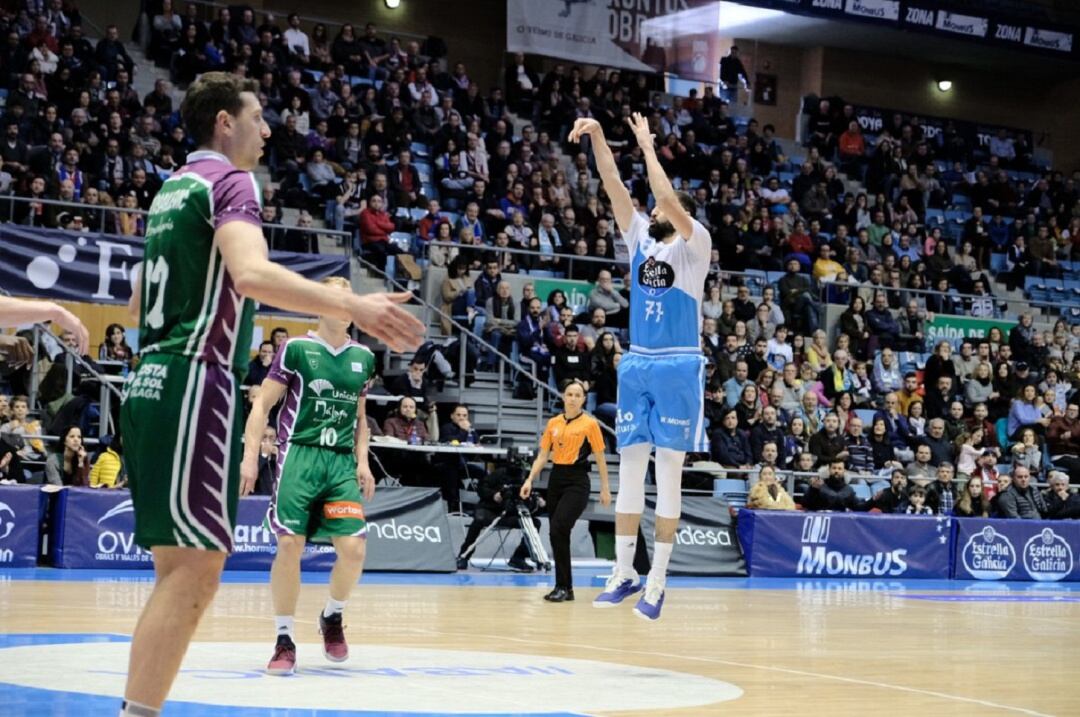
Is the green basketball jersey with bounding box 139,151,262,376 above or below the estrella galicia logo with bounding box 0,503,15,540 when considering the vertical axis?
above

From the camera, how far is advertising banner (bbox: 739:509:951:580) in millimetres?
20219

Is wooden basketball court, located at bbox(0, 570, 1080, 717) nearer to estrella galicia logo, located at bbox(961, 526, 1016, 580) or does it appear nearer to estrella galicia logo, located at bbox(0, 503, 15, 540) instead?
estrella galicia logo, located at bbox(0, 503, 15, 540)

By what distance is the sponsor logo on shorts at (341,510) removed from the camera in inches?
341

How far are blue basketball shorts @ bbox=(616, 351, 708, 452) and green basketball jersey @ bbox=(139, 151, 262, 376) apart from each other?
5372 mm

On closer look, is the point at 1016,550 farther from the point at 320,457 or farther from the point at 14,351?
the point at 320,457

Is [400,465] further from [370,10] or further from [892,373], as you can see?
[370,10]

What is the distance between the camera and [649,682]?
26.9ft

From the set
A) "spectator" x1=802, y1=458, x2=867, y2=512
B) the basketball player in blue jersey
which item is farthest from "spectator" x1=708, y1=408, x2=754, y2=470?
the basketball player in blue jersey

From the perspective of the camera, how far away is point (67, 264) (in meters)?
19.1

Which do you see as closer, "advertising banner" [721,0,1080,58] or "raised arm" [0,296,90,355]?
"raised arm" [0,296,90,355]

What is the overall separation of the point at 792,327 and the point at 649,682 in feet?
60.6

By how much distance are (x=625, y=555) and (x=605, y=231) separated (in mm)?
16159

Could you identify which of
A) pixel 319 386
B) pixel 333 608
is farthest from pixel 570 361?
pixel 333 608

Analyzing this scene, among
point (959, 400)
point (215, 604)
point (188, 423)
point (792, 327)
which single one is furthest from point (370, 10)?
point (188, 423)
